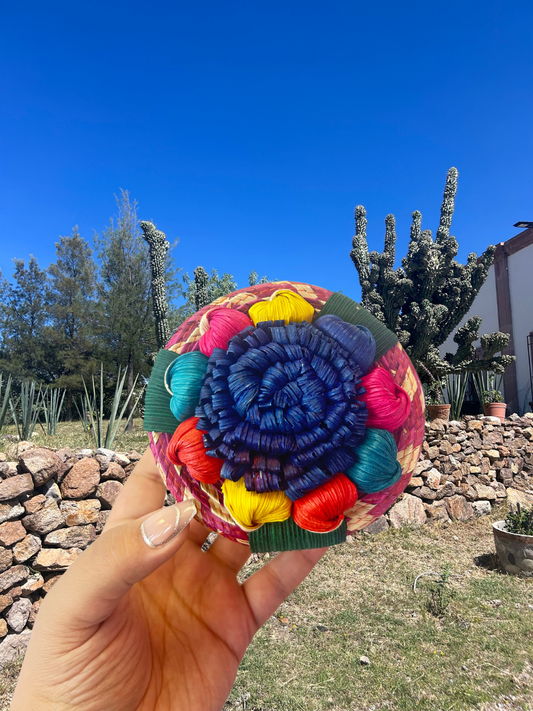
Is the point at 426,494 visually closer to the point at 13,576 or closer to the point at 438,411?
the point at 438,411

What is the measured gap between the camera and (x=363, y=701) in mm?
2770

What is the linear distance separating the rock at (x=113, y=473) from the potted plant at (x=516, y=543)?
4.32 meters

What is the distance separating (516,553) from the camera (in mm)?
4582

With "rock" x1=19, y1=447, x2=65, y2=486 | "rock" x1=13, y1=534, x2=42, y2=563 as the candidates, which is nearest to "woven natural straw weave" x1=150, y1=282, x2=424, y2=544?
"rock" x1=19, y1=447, x2=65, y2=486

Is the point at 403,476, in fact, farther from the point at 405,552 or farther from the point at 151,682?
the point at 405,552

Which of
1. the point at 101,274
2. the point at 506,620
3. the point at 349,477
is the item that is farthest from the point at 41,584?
the point at 101,274

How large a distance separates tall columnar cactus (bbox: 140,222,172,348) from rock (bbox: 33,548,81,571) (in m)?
5.32

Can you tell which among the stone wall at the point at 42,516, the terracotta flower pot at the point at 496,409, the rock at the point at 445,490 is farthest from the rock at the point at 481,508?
the terracotta flower pot at the point at 496,409

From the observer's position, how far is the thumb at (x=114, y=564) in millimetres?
992

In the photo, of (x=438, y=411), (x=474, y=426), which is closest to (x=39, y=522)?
(x=438, y=411)

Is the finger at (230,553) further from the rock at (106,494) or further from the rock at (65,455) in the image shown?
the rock at (65,455)

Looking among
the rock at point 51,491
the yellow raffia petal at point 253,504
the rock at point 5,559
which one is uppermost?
the yellow raffia petal at point 253,504

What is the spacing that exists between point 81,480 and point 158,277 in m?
5.96

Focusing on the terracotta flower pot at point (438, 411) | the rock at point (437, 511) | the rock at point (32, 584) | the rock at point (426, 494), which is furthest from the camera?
the terracotta flower pot at point (438, 411)
